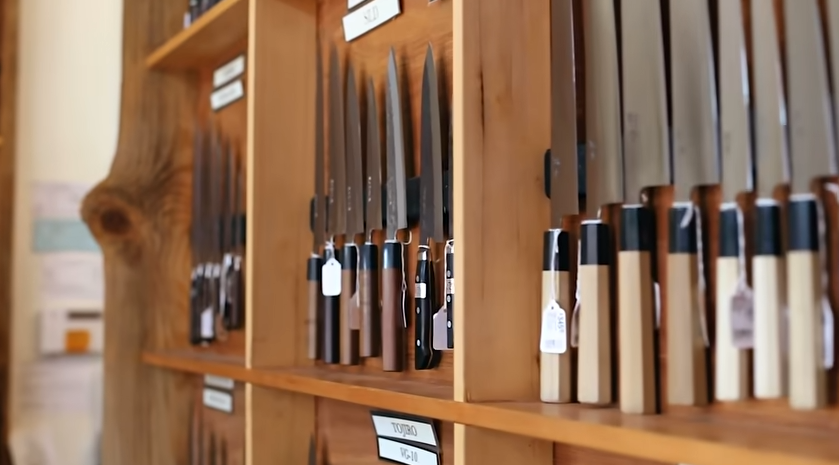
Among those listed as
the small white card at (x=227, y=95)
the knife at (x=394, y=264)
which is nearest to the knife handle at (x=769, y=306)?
the knife at (x=394, y=264)

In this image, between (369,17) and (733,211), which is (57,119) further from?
(733,211)

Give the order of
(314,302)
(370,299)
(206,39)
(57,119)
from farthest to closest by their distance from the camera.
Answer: (57,119) < (206,39) < (314,302) < (370,299)

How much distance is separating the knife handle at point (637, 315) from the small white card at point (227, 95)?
36.9 inches

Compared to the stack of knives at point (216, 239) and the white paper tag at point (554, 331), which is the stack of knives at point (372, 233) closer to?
the white paper tag at point (554, 331)

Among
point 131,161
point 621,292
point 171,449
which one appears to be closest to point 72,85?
point 131,161

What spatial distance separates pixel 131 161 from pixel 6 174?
0.40 meters

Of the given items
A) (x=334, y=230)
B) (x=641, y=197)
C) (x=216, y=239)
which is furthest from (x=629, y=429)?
(x=216, y=239)

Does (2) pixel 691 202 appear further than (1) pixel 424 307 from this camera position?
No

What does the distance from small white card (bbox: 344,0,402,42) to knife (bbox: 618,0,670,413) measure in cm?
43

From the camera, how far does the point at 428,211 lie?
938 mm

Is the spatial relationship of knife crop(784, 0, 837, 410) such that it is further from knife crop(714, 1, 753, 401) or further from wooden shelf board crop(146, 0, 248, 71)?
wooden shelf board crop(146, 0, 248, 71)

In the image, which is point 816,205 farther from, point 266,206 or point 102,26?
point 102,26

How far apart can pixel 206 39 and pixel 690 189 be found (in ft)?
3.32

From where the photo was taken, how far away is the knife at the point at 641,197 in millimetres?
702
